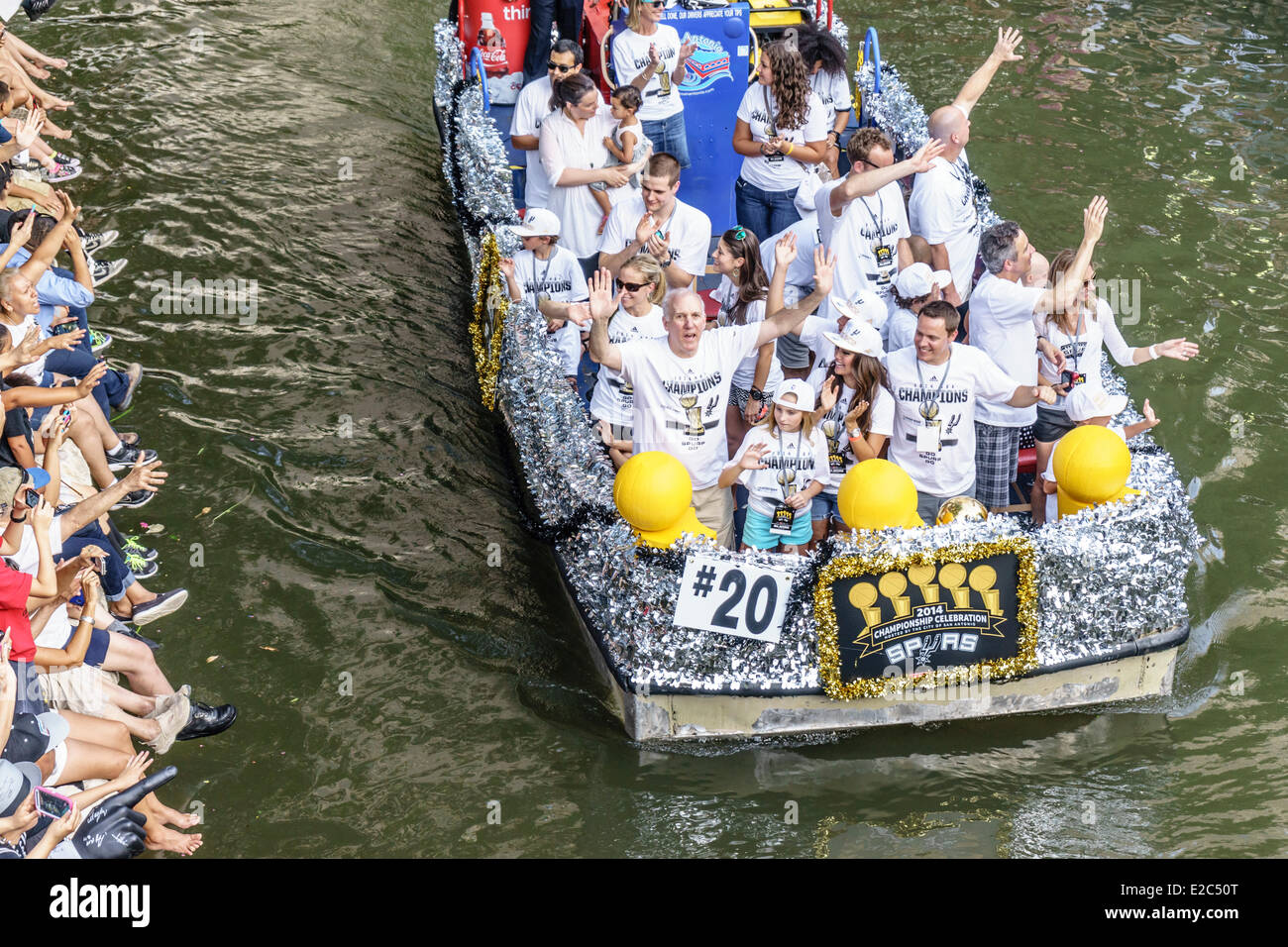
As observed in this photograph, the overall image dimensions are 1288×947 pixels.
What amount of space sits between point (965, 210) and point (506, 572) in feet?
12.1

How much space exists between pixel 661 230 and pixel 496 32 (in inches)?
158

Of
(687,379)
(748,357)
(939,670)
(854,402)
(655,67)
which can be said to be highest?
(655,67)

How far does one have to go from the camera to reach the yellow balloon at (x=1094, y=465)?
260 inches

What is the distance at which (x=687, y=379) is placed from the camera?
277 inches

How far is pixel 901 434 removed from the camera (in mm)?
7211

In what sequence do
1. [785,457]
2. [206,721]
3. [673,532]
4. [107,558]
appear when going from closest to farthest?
[673,532]
[785,457]
[206,721]
[107,558]

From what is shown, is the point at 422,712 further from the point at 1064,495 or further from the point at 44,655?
the point at 1064,495

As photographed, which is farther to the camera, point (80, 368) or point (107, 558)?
point (80, 368)

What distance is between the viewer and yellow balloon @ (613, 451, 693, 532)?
21.0 feet

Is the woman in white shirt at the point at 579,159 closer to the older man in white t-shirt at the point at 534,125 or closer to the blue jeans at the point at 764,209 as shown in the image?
the older man in white t-shirt at the point at 534,125

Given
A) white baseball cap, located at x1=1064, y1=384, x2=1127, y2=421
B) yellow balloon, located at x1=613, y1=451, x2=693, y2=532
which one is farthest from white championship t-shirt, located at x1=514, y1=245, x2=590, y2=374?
white baseball cap, located at x1=1064, y1=384, x2=1127, y2=421

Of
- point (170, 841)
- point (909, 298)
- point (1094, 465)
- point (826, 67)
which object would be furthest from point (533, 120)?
point (170, 841)

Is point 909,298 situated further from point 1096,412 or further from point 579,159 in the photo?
point 579,159

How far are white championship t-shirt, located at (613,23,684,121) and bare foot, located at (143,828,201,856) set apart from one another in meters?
6.01
